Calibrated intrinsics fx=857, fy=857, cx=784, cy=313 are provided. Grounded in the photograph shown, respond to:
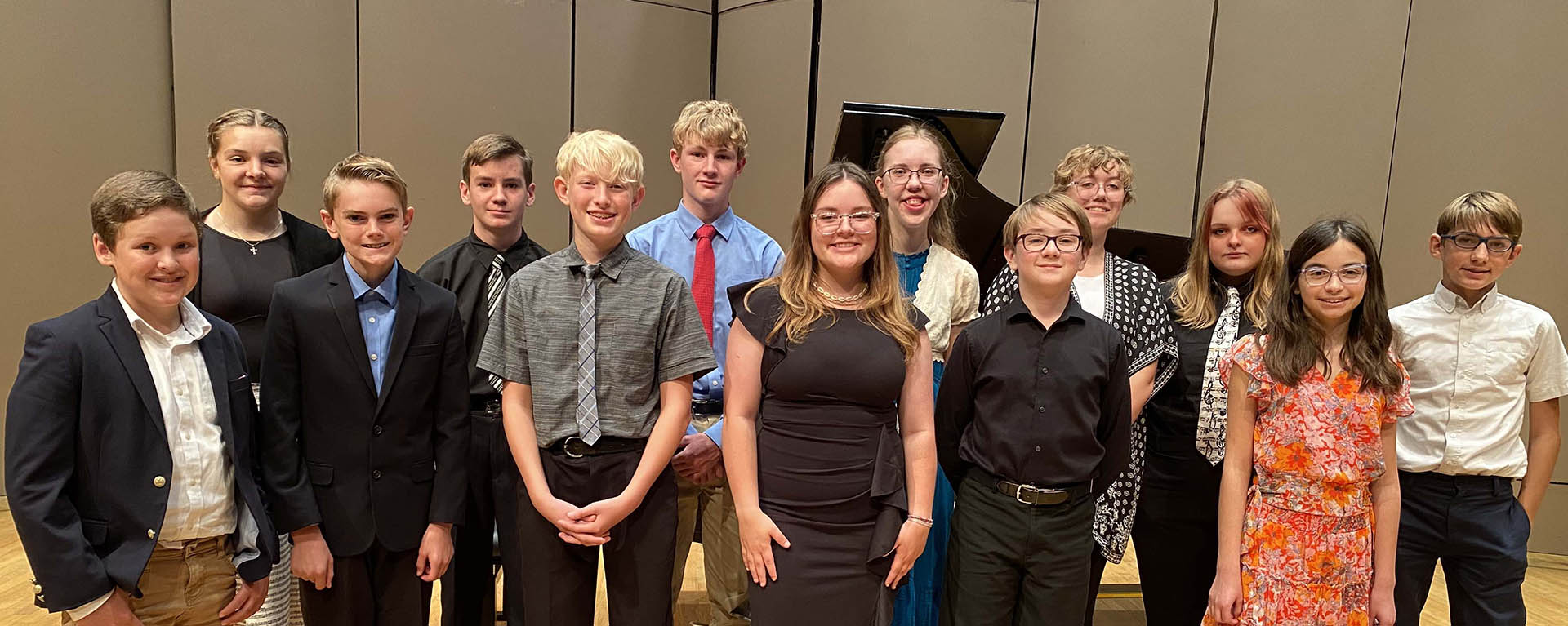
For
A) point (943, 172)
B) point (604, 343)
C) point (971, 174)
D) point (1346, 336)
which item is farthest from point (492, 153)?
point (1346, 336)

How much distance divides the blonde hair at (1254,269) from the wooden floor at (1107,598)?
1463 millimetres

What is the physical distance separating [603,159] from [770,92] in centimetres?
338

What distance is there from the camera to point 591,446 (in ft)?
6.40

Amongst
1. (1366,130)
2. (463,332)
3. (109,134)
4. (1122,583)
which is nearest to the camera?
(463,332)

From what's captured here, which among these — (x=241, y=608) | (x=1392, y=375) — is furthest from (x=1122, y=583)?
(x=241, y=608)

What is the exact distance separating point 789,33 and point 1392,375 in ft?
12.4

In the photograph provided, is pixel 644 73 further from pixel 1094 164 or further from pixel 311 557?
pixel 311 557

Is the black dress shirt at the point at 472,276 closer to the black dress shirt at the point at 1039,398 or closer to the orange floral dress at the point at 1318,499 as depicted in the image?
the black dress shirt at the point at 1039,398

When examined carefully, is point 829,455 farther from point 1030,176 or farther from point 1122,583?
point 1030,176

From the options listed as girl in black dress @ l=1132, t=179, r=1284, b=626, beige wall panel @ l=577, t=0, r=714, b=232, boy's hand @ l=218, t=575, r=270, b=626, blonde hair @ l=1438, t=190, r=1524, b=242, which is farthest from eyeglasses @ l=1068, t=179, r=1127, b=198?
beige wall panel @ l=577, t=0, r=714, b=232

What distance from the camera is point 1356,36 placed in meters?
4.52

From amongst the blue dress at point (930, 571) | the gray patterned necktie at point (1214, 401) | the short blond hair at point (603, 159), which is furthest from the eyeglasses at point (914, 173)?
the gray patterned necktie at point (1214, 401)

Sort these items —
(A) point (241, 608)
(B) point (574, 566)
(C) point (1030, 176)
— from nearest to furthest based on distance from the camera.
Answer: (A) point (241, 608) < (B) point (574, 566) < (C) point (1030, 176)

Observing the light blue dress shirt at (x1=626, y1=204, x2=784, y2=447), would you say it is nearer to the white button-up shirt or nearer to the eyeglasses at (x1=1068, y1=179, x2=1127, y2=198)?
the eyeglasses at (x1=1068, y1=179, x2=1127, y2=198)
